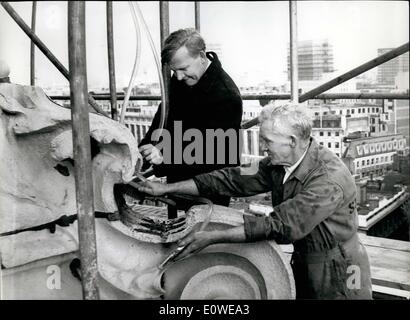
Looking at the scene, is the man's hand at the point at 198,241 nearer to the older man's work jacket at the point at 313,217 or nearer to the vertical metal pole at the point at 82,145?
the older man's work jacket at the point at 313,217

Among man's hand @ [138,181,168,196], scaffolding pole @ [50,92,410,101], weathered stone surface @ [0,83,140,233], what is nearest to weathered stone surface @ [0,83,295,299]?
weathered stone surface @ [0,83,140,233]

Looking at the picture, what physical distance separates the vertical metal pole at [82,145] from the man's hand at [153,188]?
1.15 feet

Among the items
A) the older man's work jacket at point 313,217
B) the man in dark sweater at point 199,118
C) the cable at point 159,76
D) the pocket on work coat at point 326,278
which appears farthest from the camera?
the man in dark sweater at point 199,118

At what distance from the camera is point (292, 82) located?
2180 mm

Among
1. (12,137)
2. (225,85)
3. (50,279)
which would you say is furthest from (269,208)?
(12,137)

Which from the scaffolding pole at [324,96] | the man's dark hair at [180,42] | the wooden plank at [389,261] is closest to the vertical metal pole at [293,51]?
the scaffolding pole at [324,96]

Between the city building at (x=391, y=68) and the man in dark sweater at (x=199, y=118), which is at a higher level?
the city building at (x=391, y=68)

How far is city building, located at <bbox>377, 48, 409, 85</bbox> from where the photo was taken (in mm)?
2010

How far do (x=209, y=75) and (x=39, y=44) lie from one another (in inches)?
28.2

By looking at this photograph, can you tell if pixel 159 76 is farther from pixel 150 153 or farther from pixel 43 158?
pixel 43 158

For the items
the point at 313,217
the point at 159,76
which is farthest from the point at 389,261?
the point at 159,76

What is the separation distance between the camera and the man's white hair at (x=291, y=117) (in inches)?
62.7

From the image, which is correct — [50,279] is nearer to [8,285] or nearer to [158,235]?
[8,285]

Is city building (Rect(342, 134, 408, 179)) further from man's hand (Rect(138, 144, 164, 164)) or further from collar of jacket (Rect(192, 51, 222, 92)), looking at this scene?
man's hand (Rect(138, 144, 164, 164))
